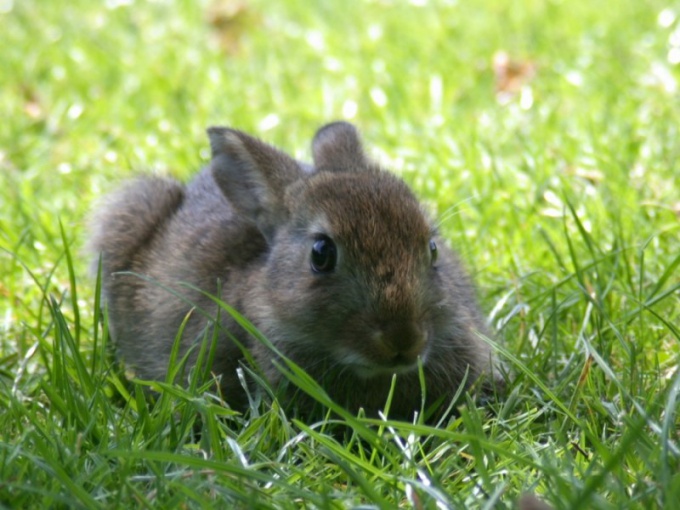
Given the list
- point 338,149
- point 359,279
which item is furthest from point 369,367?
point 338,149

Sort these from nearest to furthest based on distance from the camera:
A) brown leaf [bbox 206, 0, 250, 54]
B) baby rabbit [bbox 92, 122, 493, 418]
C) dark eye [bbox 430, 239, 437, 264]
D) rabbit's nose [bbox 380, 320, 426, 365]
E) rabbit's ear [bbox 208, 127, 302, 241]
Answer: rabbit's nose [bbox 380, 320, 426, 365], baby rabbit [bbox 92, 122, 493, 418], dark eye [bbox 430, 239, 437, 264], rabbit's ear [bbox 208, 127, 302, 241], brown leaf [bbox 206, 0, 250, 54]

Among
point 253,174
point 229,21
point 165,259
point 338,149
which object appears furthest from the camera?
point 229,21

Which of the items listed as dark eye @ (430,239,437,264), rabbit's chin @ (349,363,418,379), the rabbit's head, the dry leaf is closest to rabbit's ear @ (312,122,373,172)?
the rabbit's head

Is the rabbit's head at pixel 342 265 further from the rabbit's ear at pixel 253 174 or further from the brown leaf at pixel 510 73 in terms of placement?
the brown leaf at pixel 510 73

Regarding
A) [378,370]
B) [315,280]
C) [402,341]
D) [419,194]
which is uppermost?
[419,194]

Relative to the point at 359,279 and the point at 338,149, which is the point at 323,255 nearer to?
the point at 359,279

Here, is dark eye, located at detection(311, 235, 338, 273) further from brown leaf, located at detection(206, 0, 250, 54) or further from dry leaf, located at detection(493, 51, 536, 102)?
brown leaf, located at detection(206, 0, 250, 54)

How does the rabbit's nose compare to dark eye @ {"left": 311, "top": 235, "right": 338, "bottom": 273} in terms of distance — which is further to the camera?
dark eye @ {"left": 311, "top": 235, "right": 338, "bottom": 273}
